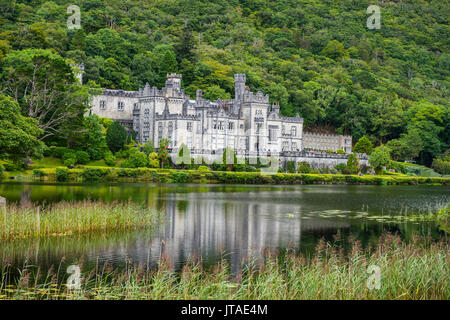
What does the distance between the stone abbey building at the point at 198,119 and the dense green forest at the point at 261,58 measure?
19.5ft

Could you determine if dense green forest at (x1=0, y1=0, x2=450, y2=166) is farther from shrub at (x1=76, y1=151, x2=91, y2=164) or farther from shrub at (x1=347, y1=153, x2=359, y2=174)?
shrub at (x1=347, y1=153, x2=359, y2=174)

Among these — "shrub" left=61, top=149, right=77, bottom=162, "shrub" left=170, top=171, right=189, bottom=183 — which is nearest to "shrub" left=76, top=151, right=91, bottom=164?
"shrub" left=61, top=149, right=77, bottom=162

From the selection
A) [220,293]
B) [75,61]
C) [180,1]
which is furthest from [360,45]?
[220,293]

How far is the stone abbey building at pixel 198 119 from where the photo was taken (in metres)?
80.4

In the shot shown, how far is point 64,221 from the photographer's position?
25.8 meters

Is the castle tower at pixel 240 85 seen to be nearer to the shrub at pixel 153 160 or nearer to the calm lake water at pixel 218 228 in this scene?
the shrub at pixel 153 160

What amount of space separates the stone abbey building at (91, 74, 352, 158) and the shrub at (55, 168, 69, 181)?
20.0 m

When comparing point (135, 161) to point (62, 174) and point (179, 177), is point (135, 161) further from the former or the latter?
point (62, 174)

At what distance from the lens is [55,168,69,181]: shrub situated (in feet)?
195

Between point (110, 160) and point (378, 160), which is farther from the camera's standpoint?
point (378, 160)

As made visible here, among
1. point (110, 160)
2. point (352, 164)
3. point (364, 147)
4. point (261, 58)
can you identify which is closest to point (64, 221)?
point (110, 160)

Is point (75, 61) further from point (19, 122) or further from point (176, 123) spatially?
point (19, 122)

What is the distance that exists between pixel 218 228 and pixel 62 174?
107ft
